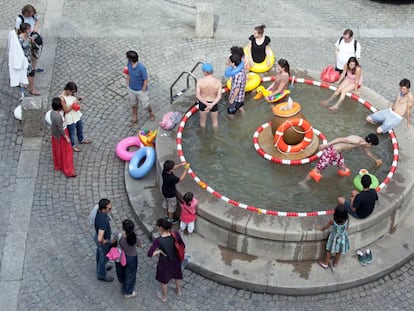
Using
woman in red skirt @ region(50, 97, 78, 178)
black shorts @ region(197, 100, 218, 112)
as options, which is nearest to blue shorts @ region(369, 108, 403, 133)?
black shorts @ region(197, 100, 218, 112)

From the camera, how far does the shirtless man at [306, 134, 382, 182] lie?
479 inches

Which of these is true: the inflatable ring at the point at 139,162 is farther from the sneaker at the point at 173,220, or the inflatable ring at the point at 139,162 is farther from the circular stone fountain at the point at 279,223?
the sneaker at the point at 173,220

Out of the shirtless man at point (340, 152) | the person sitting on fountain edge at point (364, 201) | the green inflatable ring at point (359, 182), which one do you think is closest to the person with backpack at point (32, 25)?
the shirtless man at point (340, 152)

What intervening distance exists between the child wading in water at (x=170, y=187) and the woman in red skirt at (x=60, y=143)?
217cm

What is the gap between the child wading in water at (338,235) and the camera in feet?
34.9

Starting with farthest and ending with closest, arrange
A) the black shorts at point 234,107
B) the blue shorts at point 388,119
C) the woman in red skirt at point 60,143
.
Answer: the black shorts at point 234,107 → the blue shorts at point 388,119 → the woman in red skirt at point 60,143

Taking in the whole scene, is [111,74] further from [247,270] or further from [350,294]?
[350,294]

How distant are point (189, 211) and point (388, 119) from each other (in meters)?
4.47

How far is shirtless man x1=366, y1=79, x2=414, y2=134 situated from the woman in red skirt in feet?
19.5

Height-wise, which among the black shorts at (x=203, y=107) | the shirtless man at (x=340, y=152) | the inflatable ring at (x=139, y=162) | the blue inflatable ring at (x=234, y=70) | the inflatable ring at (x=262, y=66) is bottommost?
the inflatable ring at (x=139, y=162)

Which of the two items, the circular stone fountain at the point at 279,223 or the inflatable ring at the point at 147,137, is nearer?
the circular stone fountain at the point at 279,223

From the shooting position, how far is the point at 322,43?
17359 mm

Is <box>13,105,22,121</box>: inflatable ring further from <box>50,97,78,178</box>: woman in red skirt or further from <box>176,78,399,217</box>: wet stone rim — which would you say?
<box>176,78,399,217</box>: wet stone rim

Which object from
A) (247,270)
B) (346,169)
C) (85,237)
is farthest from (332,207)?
(85,237)
